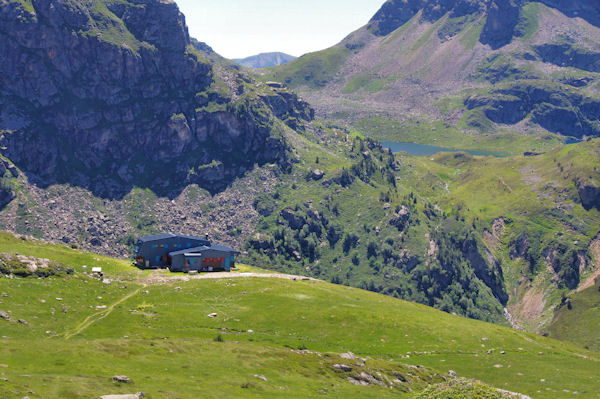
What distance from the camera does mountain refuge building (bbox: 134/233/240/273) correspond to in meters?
140

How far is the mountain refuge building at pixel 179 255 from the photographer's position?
140 m

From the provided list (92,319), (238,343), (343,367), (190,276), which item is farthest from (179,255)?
(343,367)

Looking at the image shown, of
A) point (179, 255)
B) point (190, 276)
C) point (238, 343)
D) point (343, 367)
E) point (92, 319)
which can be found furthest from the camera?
point (179, 255)

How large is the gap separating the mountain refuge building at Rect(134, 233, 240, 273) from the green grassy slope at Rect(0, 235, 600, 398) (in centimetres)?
1309

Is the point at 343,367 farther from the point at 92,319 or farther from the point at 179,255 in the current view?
the point at 179,255

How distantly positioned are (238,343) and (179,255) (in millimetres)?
67305

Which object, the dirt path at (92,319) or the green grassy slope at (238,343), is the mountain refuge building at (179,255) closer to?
the green grassy slope at (238,343)

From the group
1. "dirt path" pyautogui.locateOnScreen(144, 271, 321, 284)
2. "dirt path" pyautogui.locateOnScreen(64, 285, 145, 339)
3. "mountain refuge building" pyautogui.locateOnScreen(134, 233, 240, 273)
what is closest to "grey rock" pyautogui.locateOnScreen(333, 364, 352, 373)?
"dirt path" pyautogui.locateOnScreen(64, 285, 145, 339)

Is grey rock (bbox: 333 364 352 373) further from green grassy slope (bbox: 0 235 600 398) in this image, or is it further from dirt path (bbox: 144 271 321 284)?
dirt path (bbox: 144 271 321 284)

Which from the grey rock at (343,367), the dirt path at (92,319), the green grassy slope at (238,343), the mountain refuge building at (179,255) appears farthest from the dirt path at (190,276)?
the grey rock at (343,367)

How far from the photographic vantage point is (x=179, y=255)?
14038 centimetres

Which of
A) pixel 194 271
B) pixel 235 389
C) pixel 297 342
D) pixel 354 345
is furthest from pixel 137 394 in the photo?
pixel 194 271

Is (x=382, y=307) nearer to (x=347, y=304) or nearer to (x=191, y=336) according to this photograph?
(x=347, y=304)

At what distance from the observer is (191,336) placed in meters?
82.6
